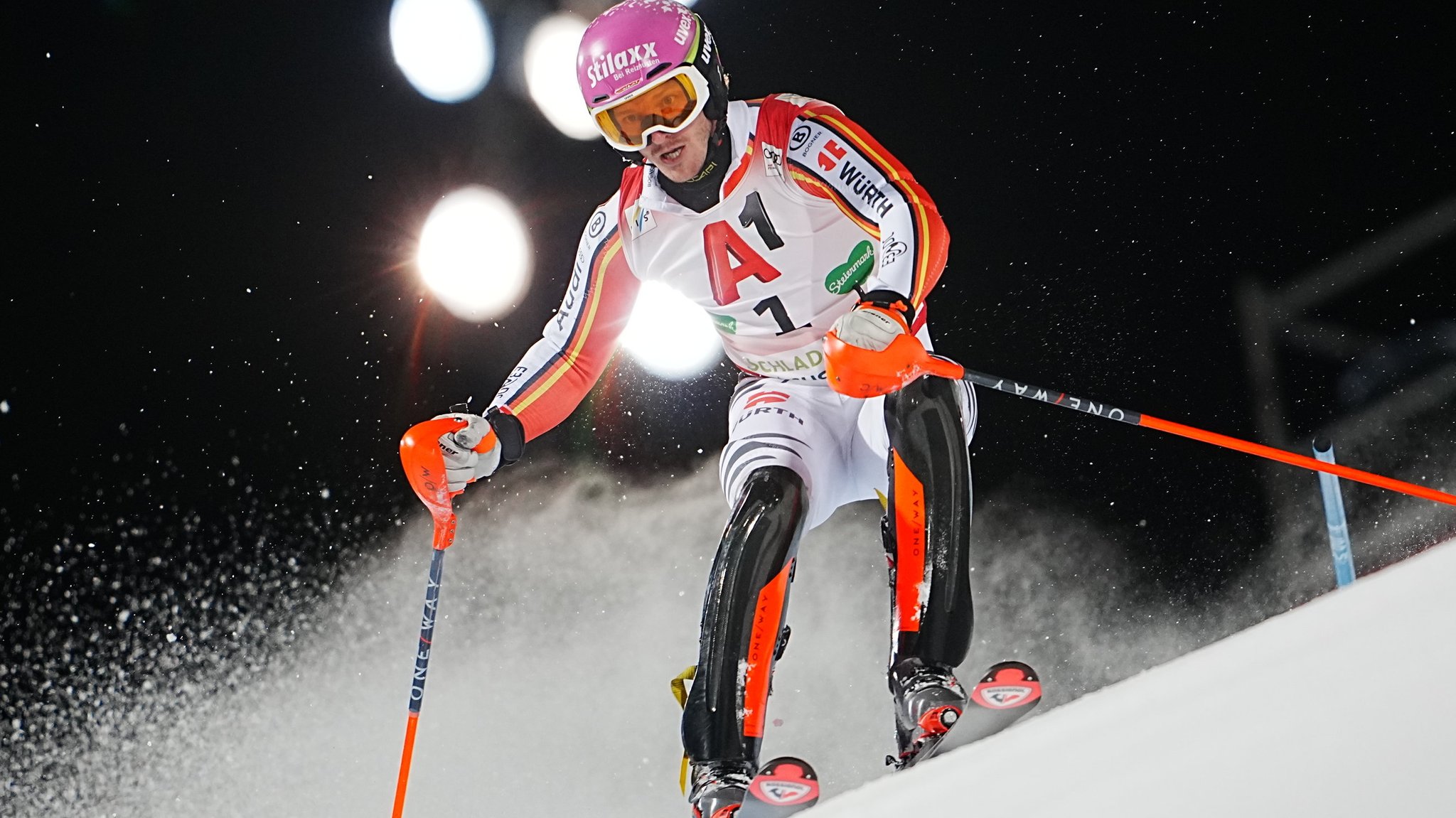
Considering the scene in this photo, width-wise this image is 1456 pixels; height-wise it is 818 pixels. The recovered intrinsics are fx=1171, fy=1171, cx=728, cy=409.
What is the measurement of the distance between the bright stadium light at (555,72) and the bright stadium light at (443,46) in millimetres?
158

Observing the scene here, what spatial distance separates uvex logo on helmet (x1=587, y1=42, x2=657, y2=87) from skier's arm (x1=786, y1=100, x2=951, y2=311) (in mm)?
322

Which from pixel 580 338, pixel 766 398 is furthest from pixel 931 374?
pixel 580 338

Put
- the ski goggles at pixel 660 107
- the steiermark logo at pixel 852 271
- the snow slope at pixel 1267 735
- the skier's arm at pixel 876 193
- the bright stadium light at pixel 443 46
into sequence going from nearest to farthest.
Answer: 1. the snow slope at pixel 1267 735
2. the skier's arm at pixel 876 193
3. the ski goggles at pixel 660 107
4. the steiermark logo at pixel 852 271
5. the bright stadium light at pixel 443 46

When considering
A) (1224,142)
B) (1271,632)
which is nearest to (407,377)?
(1224,142)

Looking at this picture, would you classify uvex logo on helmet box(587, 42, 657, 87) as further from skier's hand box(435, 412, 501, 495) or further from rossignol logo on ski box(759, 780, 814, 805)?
rossignol logo on ski box(759, 780, 814, 805)

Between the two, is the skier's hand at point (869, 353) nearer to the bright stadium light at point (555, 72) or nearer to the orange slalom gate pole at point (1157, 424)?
the orange slalom gate pole at point (1157, 424)

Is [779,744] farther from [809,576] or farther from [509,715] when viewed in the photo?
[509,715]

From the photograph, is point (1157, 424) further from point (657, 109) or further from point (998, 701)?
point (657, 109)

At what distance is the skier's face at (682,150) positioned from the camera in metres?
2.29

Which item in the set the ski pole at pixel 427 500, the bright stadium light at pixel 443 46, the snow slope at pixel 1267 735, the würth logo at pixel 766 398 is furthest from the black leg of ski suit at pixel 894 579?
the bright stadium light at pixel 443 46

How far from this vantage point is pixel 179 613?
13.6 ft

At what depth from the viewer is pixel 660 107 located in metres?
2.26

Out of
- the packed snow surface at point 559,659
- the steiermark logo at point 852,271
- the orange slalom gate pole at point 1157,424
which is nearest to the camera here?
the orange slalom gate pole at point 1157,424

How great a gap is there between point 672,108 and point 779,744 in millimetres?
2633
